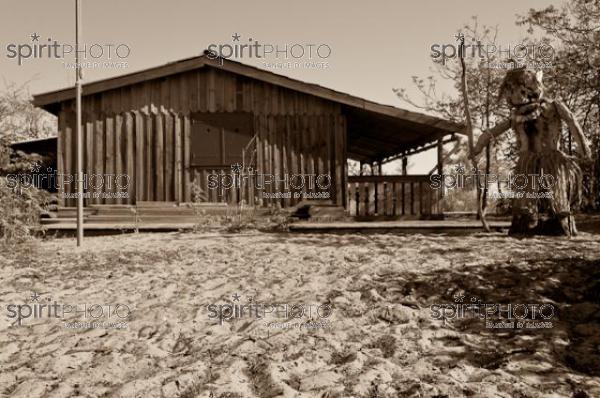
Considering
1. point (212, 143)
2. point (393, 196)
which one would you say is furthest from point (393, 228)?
point (212, 143)

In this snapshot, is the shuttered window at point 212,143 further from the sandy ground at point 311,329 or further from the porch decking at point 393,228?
the sandy ground at point 311,329

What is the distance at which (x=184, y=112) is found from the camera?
1197cm

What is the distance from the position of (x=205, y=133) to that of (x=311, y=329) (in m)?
8.98

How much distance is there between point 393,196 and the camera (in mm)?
12680

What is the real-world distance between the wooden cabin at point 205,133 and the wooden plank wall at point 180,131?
1.0 inches

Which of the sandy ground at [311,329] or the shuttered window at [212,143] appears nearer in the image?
the sandy ground at [311,329]

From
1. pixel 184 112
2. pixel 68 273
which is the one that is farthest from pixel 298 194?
pixel 68 273

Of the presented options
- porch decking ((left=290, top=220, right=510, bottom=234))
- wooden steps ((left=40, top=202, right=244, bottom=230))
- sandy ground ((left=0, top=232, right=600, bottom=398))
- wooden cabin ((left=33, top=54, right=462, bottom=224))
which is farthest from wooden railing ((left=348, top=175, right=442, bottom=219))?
sandy ground ((left=0, top=232, right=600, bottom=398))

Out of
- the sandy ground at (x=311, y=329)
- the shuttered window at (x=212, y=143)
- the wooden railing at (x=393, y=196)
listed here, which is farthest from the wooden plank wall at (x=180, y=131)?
the sandy ground at (x=311, y=329)

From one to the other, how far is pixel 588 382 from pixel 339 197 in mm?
9361

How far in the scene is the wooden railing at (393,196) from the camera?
1258cm

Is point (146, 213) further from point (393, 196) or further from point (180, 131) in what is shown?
point (393, 196)

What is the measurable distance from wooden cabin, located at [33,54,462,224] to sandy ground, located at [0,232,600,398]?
558 cm

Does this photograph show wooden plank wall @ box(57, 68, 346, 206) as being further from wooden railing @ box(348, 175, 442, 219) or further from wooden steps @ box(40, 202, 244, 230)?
wooden railing @ box(348, 175, 442, 219)
